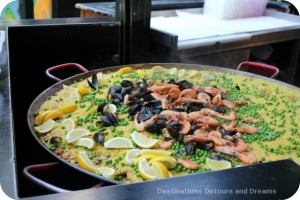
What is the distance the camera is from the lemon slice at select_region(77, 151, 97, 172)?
1.75m

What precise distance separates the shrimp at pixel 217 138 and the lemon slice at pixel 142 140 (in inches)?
12.8

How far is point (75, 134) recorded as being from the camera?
2.08m

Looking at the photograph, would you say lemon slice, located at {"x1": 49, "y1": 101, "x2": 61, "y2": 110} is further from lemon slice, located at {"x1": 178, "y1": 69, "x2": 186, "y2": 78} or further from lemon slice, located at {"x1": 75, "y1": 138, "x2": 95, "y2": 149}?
lemon slice, located at {"x1": 178, "y1": 69, "x2": 186, "y2": 78}

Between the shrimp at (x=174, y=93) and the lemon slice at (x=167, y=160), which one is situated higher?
the shrimp at (x=174, y=93)

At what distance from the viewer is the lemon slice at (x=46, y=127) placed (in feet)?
7.04

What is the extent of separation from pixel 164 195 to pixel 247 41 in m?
3.38

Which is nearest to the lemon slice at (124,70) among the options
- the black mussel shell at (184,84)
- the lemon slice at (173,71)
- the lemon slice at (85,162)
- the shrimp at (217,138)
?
the lemon slice at (173,71)

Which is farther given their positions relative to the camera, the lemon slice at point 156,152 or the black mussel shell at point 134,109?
the black mussel shell at point 134,109

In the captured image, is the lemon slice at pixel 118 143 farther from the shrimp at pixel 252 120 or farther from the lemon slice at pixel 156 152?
the shrimp at pixel 252 120

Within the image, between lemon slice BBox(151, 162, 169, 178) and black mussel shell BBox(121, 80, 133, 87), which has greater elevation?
black mussel shell BBox(121, 80, 133, 87)

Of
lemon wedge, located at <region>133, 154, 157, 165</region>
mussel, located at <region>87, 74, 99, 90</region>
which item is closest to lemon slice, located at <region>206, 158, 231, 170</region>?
lemon wedge, located at <region>133, 154, 157, 165</region>

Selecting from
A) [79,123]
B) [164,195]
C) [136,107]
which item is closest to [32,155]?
[79,123]

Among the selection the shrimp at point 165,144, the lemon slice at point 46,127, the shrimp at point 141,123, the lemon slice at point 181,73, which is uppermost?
the lemon slice at point 181,73

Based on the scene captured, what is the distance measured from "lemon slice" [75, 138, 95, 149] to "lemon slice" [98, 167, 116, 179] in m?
0.26
